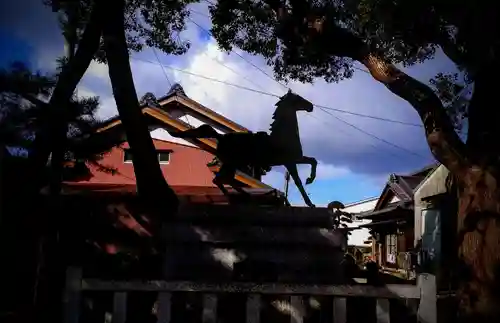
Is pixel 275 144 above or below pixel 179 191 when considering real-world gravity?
above

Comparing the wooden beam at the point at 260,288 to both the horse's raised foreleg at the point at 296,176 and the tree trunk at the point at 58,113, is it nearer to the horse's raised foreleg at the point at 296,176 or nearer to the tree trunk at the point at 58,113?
the tree trunk at the point at 58,113

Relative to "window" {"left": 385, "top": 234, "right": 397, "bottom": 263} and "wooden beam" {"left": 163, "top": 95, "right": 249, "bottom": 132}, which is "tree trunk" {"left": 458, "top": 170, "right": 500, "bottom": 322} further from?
"window" {"left": 385, "top": 234, "right": 397, "bottom": 263}

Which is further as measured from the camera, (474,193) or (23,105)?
(474,193)

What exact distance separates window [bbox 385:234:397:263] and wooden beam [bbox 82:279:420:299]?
1787 cm

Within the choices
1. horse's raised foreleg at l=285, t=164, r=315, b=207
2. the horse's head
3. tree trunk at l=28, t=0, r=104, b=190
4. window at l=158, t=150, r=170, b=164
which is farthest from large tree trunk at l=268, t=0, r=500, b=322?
window at l=158, t=150, r=170, b=164

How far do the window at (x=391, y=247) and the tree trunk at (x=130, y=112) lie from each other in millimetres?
15792

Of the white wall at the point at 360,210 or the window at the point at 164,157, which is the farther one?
the white wall at the point at 360,210

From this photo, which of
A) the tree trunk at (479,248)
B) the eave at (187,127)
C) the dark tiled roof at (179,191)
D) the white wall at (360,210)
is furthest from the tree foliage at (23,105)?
the white wall at (360,210)

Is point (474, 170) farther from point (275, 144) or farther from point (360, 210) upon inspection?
point (360, 210)

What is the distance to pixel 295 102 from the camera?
618 centimetres

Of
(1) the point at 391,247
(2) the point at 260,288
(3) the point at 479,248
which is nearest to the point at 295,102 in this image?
(3) the point at 479,248

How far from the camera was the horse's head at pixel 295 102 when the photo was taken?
6141 mm

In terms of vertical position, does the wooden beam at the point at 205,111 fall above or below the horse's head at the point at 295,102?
above

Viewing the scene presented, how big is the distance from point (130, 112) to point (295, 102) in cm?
211
